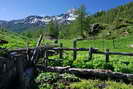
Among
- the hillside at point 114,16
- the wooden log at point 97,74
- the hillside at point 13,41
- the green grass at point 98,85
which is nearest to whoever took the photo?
the green grass at point 98,85

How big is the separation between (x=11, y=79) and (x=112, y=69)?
6241mm

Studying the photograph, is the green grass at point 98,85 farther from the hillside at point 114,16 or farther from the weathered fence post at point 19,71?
the hillside at point 114,16

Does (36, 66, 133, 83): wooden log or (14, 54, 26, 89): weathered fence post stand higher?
(14, 54, 26, 89): weathered fence post

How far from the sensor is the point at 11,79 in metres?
8.61

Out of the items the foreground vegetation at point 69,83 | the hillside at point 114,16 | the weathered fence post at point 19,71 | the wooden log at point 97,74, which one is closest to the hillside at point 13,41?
the wooden log at point 97,74

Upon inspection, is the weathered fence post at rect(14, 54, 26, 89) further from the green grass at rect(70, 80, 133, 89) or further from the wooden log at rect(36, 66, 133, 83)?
the wooden log at rect(36, 66, 133, 83)

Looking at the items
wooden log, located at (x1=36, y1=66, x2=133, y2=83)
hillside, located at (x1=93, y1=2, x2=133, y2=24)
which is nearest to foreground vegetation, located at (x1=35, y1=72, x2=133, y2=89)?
wooden log, located at (x1=36, y1=66, x2=133, y2=83)

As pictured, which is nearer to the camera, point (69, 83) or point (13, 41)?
point (69, 83)

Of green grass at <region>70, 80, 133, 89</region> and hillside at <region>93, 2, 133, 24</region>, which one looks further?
hillside at <region>93, 2, 133, 24</region>

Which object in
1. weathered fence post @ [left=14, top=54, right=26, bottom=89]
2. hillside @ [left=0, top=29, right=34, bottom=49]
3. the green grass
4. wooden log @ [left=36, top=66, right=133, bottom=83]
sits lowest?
the green grass

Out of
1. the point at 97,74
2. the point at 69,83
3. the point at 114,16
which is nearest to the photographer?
the point at 69,83

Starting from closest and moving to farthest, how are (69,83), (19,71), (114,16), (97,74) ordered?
(19,71), (69,83), (97,74), (114,16)

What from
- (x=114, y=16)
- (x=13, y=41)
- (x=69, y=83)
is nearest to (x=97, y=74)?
(x=69, y=83)

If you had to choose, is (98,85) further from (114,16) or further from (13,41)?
(114,16)
